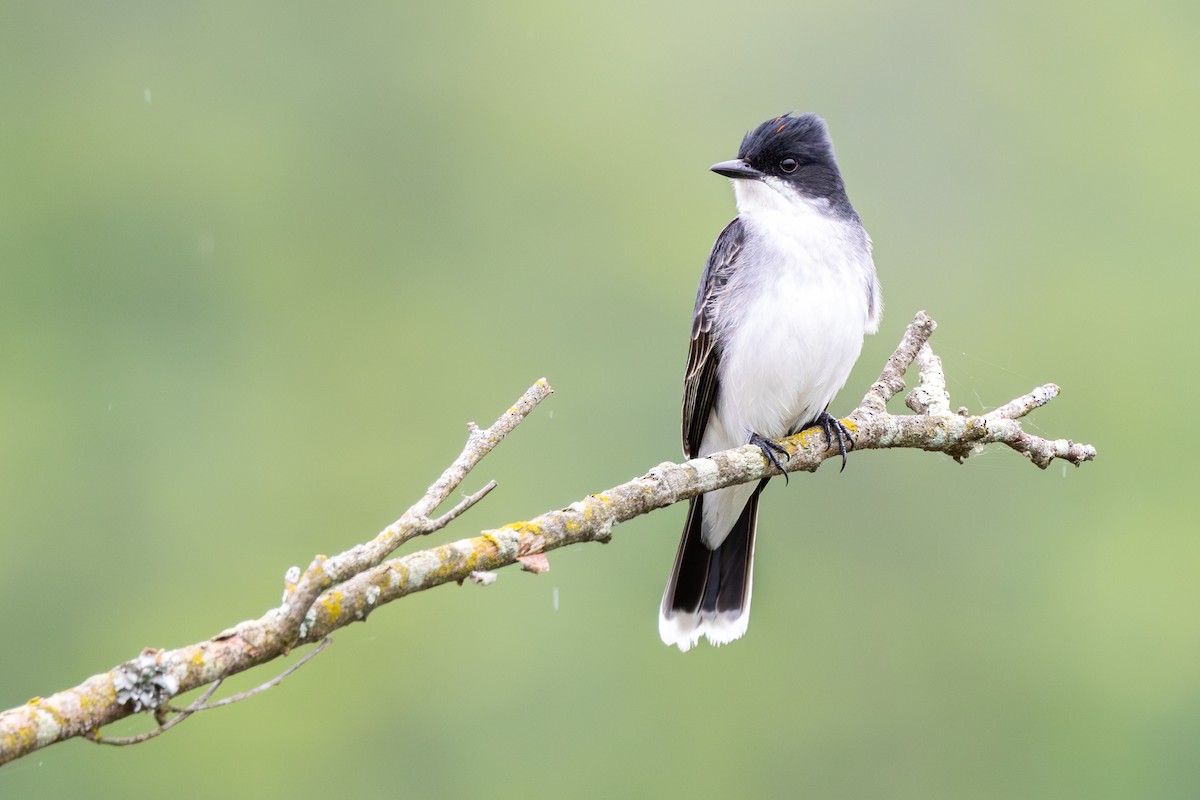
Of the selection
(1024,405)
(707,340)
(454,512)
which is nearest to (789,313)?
(707,340)

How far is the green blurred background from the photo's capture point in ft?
36.7

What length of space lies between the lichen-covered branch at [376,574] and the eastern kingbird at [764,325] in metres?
1.11

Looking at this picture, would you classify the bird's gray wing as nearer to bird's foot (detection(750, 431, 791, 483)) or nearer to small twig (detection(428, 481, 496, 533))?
bird's foot (detection(750, 431, 791, 483))

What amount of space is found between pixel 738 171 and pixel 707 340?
0.67m

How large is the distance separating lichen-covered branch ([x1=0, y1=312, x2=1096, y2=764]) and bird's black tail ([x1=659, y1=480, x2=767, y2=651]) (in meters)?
1.66

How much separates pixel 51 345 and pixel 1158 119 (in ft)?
37.7

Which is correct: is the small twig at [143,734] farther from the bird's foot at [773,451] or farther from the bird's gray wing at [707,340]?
the bird's gray wing at [707,340]

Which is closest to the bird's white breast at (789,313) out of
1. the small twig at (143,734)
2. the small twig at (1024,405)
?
the small twig at (1024,405)

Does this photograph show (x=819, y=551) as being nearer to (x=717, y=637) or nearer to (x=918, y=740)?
(x=918, y=740)

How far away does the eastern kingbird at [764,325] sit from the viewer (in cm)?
541

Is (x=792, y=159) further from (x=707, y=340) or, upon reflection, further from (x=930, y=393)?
(x=930, y=393)

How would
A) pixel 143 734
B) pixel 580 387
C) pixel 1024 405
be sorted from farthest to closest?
pixel 580 387
pixel 1024 405
pixel 143 734

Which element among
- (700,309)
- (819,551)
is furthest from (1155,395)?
(700,309)

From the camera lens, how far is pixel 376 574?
297 cm
